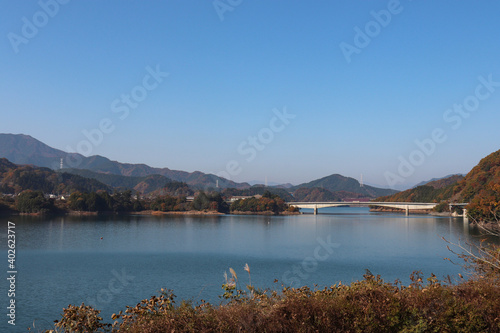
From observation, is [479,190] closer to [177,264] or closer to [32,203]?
[177,264]

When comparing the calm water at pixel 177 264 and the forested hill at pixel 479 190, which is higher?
the forested hill at pixel 479 190

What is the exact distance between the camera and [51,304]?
51.3 ft

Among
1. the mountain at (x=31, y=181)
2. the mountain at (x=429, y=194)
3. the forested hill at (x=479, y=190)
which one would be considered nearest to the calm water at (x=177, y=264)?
the forested hill at (x=479, y=190)

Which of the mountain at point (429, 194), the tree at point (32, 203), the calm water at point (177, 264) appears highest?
the mountain at point (429, 194)

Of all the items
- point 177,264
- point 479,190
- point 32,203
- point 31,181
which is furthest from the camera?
point 31,181

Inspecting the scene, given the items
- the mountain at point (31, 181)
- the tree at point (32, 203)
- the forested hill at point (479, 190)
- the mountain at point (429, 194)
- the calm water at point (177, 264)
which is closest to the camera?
the calm water at point (177, 264)

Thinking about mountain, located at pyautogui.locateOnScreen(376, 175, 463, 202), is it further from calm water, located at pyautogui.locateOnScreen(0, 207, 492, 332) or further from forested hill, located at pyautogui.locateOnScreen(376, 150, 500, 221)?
calm water, located at pyautogui.locateOnScreen(0, 207, 492, 332)

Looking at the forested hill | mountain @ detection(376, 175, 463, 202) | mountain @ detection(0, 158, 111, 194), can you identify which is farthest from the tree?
mountain @ detection(376, 175, 463, 202)

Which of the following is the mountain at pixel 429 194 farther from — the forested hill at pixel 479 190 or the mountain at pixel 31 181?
the mountain at pixel 31 181

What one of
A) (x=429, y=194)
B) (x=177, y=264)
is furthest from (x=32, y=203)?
(x=429, y=194)

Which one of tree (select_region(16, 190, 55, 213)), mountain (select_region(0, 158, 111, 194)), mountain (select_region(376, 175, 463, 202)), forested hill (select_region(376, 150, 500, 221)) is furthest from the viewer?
mountain (select_region(0, 158, 111, 194))

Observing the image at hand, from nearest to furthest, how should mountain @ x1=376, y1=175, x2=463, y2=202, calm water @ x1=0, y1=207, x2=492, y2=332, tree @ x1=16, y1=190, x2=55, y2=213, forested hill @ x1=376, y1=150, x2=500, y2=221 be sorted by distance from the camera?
calm water @ x1=0, y1=207, x2=492, y2=332, forested hill @ x1=376, y1=150, x2=500, y2=221, tree @ x1=16, y1=190, x2=55, y2=213, mountain @ x1=376, y1=175, x2=463, y2=202

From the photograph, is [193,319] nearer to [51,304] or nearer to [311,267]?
[51,304]

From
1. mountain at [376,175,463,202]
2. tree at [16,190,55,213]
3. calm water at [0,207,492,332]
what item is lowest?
calm water at [0,207,492,332]
